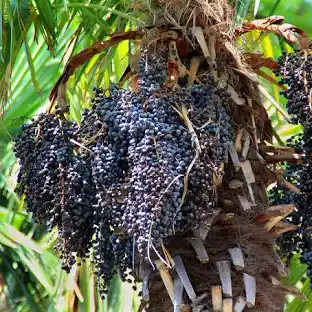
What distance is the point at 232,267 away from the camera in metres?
3.05

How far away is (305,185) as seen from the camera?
309 centimetres

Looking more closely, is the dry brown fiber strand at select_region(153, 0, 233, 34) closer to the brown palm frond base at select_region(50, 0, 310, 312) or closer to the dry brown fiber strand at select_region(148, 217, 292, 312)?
the brown palm frond base at select_region(50, 0, 310, 312)

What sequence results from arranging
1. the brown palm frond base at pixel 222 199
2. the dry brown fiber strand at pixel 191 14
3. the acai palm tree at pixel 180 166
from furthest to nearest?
1. the dry brown fiber strand at pixel 191 14
2. the brown palm frond base at pixel 222 199
3. the acai palm tree at pixel 180 166

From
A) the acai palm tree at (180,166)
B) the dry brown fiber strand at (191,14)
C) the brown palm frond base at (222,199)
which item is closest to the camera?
the acai palm tree at (180,166)

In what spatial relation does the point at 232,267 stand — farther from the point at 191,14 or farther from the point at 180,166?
the point at 191,14

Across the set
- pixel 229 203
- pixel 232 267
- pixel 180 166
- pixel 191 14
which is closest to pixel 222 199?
pixel 229 203

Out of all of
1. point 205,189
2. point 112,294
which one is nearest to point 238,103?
point 205,189

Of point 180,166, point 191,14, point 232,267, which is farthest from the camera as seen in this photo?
point 191,14

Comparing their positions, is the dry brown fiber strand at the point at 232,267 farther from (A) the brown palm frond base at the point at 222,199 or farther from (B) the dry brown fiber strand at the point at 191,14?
Result: (B) the dry brown fiber strand at the point at 191,14

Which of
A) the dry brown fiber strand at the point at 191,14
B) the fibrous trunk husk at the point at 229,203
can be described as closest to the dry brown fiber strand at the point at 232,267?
the fibrous trunk husk at the point at 229,203

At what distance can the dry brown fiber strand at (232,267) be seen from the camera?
3.04 m

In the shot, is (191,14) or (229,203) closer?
(229,203)

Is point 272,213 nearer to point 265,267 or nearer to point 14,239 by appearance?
point 265,267

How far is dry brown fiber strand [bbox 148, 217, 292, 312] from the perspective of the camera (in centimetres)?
304
